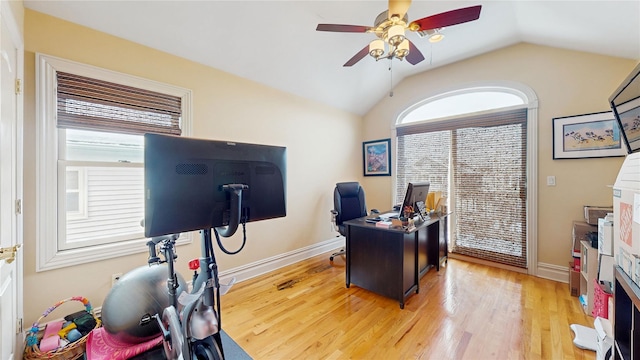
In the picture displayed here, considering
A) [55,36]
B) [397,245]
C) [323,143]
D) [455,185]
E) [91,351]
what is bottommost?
[91,351]

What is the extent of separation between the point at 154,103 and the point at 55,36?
2.37 feet

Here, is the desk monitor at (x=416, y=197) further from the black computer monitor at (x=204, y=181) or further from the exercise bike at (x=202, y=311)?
the exercise bike at (x=202, y=311)

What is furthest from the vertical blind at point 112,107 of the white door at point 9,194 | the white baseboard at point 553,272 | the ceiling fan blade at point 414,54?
the white baseboard at point 553,272

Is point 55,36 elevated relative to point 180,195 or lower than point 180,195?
elevated

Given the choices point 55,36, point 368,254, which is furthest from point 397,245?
point 55,36

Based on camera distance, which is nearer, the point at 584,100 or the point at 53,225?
the point at 53,225

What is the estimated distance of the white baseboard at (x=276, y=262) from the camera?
2772 mm

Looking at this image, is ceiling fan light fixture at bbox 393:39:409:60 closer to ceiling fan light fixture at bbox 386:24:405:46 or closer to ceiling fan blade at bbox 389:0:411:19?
ceiling fan light fixture at bbox 386:24:405:46

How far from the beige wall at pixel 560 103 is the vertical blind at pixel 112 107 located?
3.94 metres

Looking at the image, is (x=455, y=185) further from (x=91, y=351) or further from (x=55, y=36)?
(x=55, y=36)

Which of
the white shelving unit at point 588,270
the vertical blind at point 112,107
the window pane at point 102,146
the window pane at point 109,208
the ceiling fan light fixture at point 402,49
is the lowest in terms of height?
the white shelving unit at point 588,270

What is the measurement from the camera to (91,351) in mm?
1558

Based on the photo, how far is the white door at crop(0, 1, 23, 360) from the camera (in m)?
1.24

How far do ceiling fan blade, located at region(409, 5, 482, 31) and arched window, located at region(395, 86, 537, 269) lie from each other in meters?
2.05
